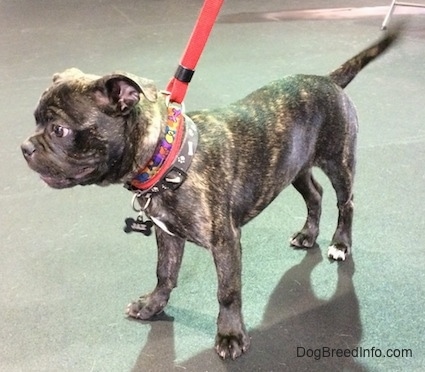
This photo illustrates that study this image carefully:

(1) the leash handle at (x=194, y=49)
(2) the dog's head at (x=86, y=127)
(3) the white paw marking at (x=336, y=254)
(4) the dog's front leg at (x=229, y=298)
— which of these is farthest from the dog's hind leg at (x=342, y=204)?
(2) the dog's head at (x=86, y=127)

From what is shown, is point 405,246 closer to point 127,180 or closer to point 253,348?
point 253,348

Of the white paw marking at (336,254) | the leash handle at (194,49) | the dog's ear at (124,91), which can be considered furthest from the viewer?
the white paw marking at (336,254)

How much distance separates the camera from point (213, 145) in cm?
172

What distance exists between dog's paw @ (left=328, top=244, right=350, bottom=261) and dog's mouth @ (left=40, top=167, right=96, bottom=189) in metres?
1.16

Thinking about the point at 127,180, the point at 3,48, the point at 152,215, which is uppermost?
the point at 127,180

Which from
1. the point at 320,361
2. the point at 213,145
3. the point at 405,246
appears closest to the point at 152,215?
the point at 213,145

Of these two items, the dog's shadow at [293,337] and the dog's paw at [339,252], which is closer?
the dog's shadow at [293,337]

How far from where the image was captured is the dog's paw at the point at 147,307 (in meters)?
2.02

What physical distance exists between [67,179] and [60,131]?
0.47 feet

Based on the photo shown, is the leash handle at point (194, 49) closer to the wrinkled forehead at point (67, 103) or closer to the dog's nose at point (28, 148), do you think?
the wrinkled forehead at point (67, 103)

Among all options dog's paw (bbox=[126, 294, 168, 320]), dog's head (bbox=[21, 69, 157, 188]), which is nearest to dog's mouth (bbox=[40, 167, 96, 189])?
dog's head (bbox=[21, 69, 157, 188])

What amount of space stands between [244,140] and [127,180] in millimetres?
438

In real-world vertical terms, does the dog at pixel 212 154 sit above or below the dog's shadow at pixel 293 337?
above

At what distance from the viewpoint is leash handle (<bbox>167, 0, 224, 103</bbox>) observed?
1670 millimetres
